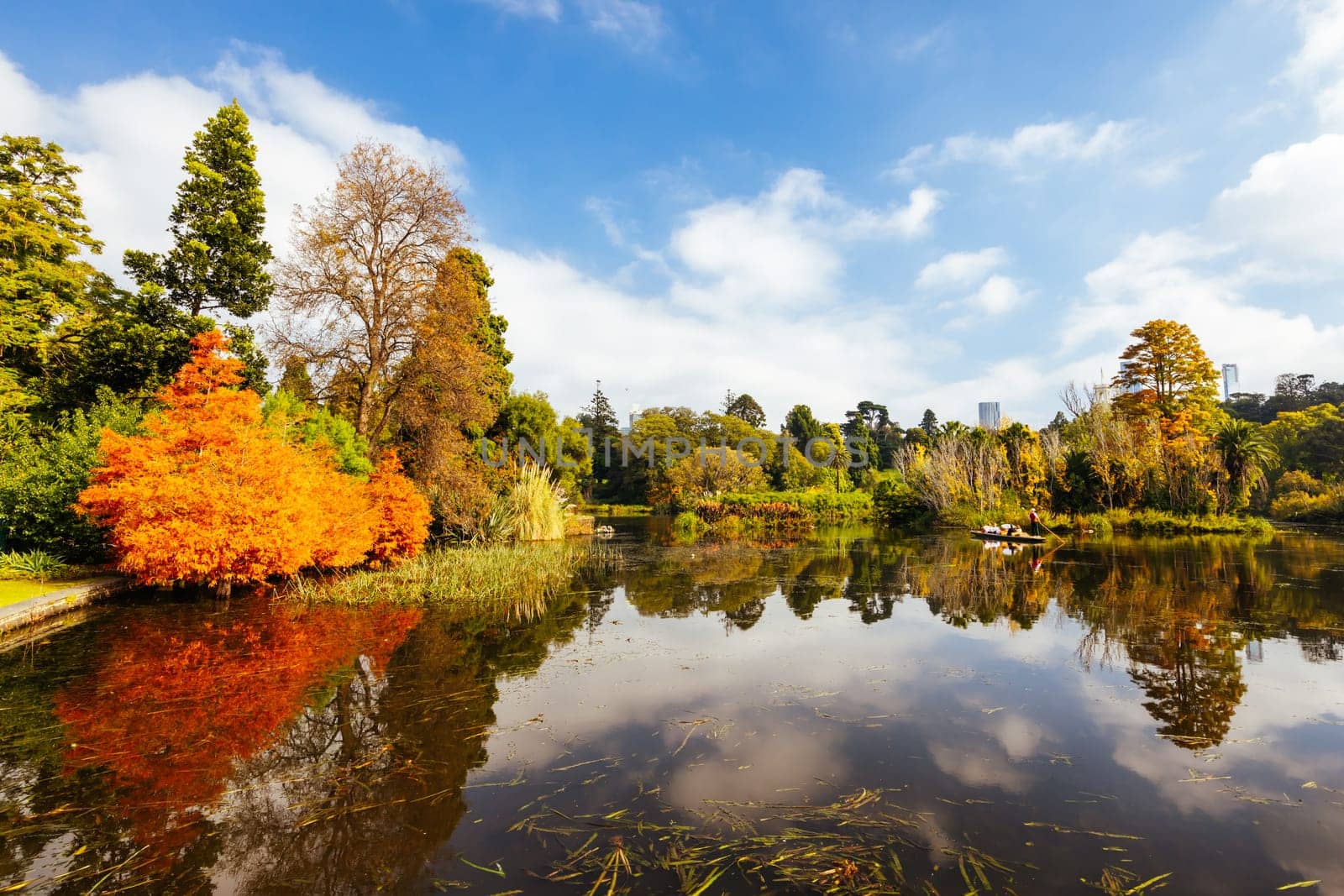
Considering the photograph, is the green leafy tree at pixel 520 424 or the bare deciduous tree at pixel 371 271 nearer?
the bare deciduous tree at pixel 371 271

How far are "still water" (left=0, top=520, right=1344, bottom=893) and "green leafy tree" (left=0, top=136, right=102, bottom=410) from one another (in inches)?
482

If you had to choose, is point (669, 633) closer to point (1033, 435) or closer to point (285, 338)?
point (285, 338)

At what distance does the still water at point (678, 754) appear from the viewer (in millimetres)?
2750

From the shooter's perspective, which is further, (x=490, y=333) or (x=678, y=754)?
(x=490, y=333)

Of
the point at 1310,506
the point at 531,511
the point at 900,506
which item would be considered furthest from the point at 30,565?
the point at 1310,506

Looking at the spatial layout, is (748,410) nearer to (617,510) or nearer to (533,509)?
(617,510)

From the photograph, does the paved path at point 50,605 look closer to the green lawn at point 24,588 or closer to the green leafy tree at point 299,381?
the green lawn at point 24,588

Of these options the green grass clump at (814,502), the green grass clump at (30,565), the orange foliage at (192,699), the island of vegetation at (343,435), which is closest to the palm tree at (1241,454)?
the island of vegetation at (343,435)

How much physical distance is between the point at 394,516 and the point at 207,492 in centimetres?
356

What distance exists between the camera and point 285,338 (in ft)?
43.4

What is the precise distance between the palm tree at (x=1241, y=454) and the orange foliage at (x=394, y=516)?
84.6 ft

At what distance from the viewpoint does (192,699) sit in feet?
16.1

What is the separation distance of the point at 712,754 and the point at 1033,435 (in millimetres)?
27964

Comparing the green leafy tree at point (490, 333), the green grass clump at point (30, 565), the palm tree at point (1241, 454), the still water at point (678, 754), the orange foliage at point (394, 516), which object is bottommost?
the still water at point (678, 754)
